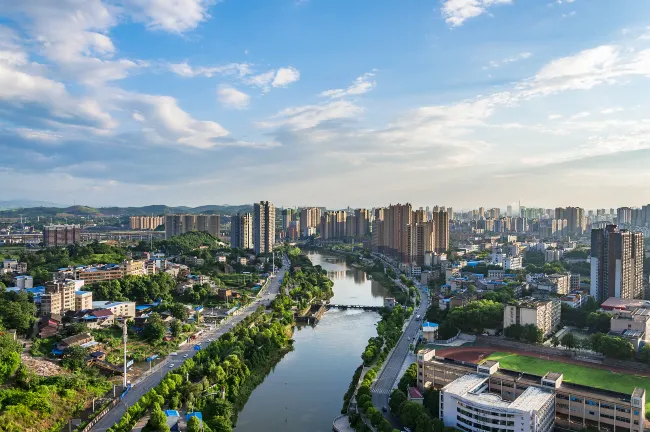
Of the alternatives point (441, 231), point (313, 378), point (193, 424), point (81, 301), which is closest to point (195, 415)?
point (193, 424)

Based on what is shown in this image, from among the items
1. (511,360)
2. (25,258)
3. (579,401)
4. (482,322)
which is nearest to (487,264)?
(482,322)

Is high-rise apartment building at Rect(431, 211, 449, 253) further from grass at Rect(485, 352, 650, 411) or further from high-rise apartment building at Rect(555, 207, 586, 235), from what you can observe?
high-rise apartment building at Rect(555, 207, 586, 235)

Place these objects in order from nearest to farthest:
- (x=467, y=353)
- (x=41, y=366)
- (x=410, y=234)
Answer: (x=41, y=366)
(x=467, y=353)
(x=410, y=234)

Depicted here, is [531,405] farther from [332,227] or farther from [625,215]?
[625,215]

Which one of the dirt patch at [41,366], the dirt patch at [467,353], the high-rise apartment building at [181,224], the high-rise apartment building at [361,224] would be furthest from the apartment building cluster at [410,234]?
the dirt patch at [41,366]

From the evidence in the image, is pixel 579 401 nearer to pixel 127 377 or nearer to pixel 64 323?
pixel 127 377
